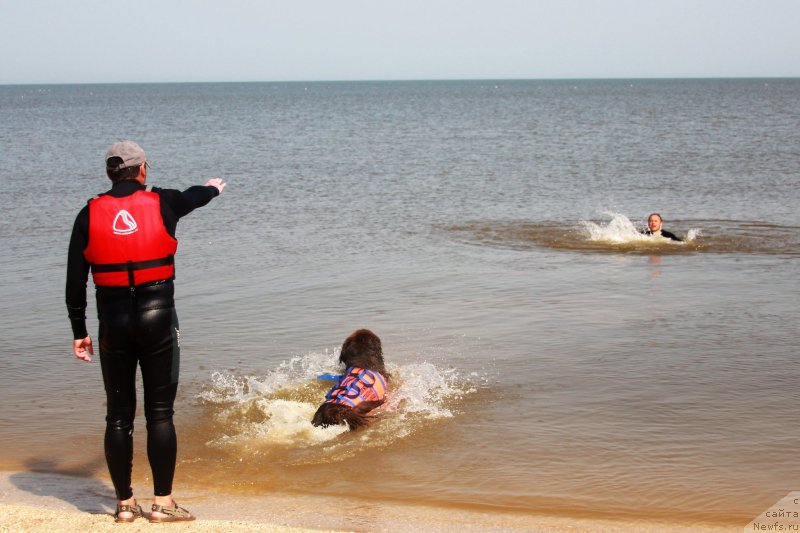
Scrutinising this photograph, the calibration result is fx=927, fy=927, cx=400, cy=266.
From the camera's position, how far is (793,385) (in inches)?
303

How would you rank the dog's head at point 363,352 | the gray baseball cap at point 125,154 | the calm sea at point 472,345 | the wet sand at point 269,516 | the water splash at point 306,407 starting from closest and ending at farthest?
1. the gray baseball cap at point 125,154
2. the wet sand at point 269,516
3. the calm sea at point 472,345
4. the water splash at point 306,407
5. the dog's head at point 363,352

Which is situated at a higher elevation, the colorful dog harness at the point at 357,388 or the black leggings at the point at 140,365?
the black leggings at the point at 140,365

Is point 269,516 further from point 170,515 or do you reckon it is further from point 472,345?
point 472,345

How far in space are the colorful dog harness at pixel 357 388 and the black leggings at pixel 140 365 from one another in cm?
226

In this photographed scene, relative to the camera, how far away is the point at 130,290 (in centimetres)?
448

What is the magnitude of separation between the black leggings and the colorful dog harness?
2263mm

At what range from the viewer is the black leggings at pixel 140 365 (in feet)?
14.8

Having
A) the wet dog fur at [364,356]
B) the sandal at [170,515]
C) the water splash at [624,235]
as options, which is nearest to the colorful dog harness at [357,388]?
the wet dog fur at [364,356]

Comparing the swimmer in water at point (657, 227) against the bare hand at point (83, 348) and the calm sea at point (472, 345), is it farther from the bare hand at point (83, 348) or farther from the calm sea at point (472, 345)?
the bare hand at point (83, 348)

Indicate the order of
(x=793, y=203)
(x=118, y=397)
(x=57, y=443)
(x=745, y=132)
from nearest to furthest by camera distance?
1. (x=118, y=397)
2. (x=57, y=443)
3. (x=793, y=203)
4. (x=745, y=132)

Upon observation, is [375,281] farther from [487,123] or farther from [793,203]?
[487,123]

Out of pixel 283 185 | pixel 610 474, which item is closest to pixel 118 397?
pixel 610 474

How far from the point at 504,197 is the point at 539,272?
28.5 ft

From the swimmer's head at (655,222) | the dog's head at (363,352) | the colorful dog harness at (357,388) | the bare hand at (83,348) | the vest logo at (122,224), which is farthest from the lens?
the swimmer's head at (655,222)
